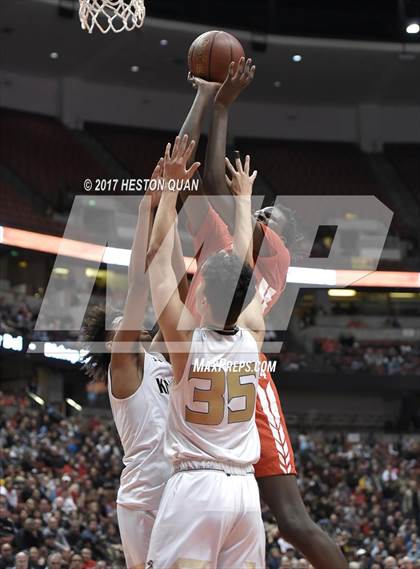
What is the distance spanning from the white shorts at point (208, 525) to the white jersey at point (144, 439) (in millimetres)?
739

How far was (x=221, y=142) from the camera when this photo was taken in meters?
4.32

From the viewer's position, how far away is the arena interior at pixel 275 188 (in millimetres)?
19344

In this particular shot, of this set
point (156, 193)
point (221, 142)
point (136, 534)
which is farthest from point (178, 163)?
point (136, 534)

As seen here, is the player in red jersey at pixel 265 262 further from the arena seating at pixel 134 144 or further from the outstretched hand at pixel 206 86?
the arena seating at pixel 134 144

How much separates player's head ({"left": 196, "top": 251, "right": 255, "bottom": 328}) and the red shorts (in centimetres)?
65

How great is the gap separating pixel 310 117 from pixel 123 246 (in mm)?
10008

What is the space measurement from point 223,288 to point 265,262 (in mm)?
1140

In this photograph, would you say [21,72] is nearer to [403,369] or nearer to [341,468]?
[403,369]

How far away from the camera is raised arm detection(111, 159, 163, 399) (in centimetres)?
387

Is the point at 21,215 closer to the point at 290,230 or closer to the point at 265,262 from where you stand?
the point at 290,230

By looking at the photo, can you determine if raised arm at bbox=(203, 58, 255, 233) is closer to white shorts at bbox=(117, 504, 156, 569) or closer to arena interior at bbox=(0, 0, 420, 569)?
white shorts at bbox=(117, 504, 156, 569)

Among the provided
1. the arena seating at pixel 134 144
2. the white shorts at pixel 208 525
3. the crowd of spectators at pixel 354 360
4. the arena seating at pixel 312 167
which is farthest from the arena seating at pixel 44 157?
the white shorts at pixel 208 525

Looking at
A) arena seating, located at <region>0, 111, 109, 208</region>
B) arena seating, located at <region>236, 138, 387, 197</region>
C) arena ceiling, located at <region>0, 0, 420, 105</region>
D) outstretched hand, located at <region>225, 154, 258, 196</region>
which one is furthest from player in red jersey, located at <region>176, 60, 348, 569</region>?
arena seating, located at <region>236, 138, 387, 197</region>

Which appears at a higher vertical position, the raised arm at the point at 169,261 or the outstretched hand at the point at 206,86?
the outstretched hand at the point at 206,86
